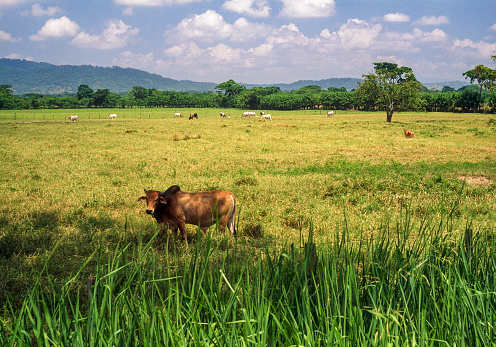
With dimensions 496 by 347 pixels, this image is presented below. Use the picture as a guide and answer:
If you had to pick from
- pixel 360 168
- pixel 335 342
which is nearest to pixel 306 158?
pixel 360 168

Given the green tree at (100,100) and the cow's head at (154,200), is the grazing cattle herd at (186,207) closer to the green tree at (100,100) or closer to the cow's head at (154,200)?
the cow's head at (154,200)

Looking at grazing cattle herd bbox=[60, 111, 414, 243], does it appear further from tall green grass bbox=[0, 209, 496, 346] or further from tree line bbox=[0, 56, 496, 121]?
tree line bbox=[0, 56, 496, 121]

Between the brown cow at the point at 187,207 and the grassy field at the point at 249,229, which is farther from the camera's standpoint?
the brown cow at the point at 187,207

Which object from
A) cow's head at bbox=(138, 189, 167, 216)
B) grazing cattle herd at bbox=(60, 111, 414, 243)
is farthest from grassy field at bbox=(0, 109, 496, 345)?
cow's head at bbox=(138, 189, 167, 216)

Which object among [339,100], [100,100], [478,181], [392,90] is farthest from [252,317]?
[100,100]

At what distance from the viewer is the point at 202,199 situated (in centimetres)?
638

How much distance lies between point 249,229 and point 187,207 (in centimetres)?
150

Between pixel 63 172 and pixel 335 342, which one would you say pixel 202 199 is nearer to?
pixel 335 342

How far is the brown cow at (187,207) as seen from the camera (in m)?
6.27

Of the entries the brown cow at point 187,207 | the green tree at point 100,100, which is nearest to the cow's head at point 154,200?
the brown cow at point 187,207

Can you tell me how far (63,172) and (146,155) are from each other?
462cm

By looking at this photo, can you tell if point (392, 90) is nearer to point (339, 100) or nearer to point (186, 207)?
point (186, 207)

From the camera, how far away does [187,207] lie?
636cm

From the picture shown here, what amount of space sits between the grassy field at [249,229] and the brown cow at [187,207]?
420mm
